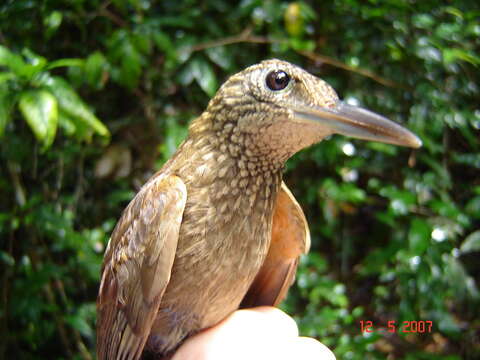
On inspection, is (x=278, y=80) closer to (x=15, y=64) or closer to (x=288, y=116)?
(x=288, y=116)

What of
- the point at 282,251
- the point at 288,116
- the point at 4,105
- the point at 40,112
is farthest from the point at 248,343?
the point at 4,105

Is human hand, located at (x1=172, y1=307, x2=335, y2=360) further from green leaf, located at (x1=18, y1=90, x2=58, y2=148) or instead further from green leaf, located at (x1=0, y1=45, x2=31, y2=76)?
green leaf, located at (x1=0, y1=45, x2=31, y2=76)

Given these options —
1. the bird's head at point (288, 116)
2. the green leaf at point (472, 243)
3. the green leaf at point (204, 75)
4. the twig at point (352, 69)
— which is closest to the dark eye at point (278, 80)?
the bird's head at point (288, 116)

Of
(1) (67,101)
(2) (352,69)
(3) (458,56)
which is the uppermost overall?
(1) (67,101)

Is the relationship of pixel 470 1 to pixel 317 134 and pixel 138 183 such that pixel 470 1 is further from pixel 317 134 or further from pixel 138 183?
pixel 138 183

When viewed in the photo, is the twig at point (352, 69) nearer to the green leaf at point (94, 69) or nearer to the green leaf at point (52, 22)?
the green leaf at point (94, 69)

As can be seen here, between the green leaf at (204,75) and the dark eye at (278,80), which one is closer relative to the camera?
the dark eye at (278,80)
